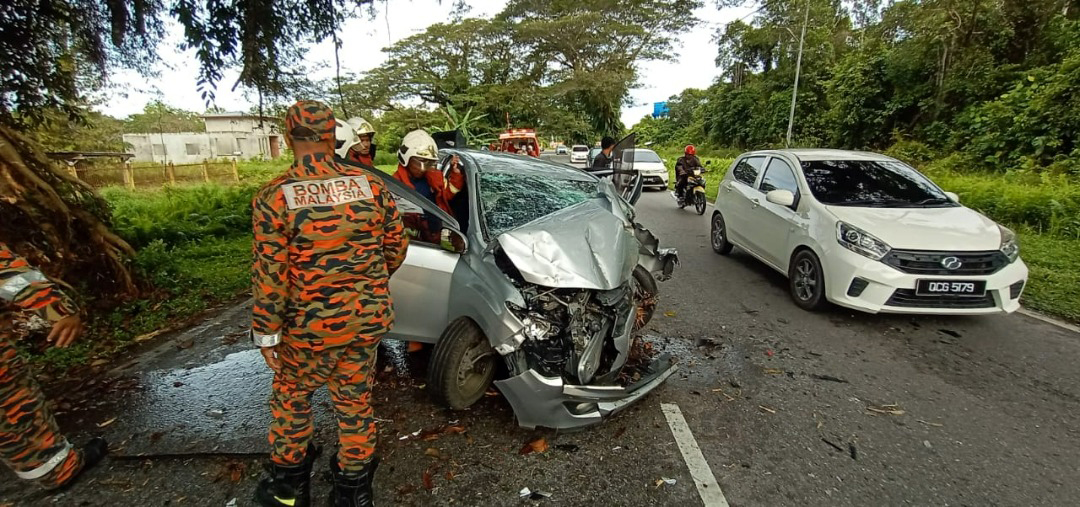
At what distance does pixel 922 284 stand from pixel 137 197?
16.1 metres

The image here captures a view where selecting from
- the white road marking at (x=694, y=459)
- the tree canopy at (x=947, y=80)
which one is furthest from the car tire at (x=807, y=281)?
the tree canopy at (x=947, y=80)

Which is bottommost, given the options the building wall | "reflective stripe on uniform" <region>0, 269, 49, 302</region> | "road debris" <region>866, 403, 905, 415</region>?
"road debris" <region>866, 403, 905, 415</region>

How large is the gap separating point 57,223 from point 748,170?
731 centimetres

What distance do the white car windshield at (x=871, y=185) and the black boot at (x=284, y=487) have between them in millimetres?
4841

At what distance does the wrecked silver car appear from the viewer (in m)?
2.51

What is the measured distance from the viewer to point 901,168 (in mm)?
5145

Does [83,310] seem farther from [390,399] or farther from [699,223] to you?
[699,223]

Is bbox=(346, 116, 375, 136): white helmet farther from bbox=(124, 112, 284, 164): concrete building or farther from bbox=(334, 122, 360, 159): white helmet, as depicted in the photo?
bbox=(124, 112, 284, 164): concrete building

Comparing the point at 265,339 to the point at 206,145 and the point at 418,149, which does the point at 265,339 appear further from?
the point at 206,145

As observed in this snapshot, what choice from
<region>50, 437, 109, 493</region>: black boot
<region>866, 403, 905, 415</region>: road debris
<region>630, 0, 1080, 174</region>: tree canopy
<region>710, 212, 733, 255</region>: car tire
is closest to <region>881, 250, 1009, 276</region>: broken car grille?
<region>866, 403, 905, 415</region>: road debris

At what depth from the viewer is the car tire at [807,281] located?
4500 millimetres

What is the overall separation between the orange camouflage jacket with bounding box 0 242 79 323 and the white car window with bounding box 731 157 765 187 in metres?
6.33

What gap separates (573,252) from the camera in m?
2.75

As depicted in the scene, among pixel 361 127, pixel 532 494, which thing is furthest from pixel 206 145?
pixel 532 494
